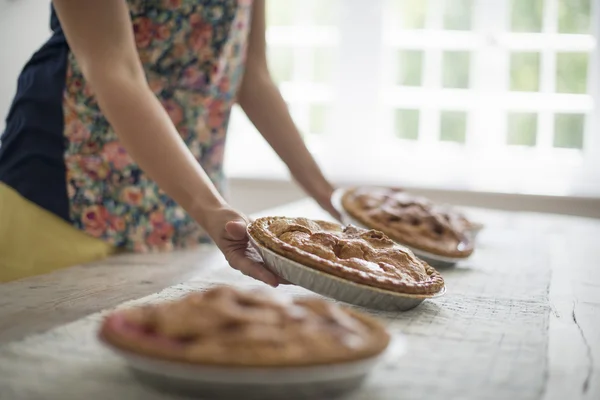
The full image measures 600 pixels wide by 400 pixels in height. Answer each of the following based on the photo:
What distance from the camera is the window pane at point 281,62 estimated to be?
147 inches

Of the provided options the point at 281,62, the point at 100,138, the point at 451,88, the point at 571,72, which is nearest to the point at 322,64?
the point at 281,62

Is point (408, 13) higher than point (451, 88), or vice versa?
point (408, 13)

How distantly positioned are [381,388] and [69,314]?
0.47 m

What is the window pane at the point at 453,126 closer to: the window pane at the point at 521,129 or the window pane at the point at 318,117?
the window pane at the point at 521,129

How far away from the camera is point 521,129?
3.43 meters

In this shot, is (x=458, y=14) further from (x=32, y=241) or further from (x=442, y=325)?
(x=442, y=325)

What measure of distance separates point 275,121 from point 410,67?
1.93 m

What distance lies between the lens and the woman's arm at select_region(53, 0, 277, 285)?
1.14m

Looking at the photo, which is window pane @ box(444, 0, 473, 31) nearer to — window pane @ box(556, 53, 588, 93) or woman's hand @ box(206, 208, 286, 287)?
window pane @ box(556, 53, 588, 93)

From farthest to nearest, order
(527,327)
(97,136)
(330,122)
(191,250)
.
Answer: (330,122) → (191,250) → (97,136) → (527,327)

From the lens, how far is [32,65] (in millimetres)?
1524

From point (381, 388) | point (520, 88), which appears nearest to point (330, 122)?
point (520, 88)

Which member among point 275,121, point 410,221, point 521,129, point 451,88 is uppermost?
point 275,121

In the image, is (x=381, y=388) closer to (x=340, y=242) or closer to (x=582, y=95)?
(x=340, y=242)
